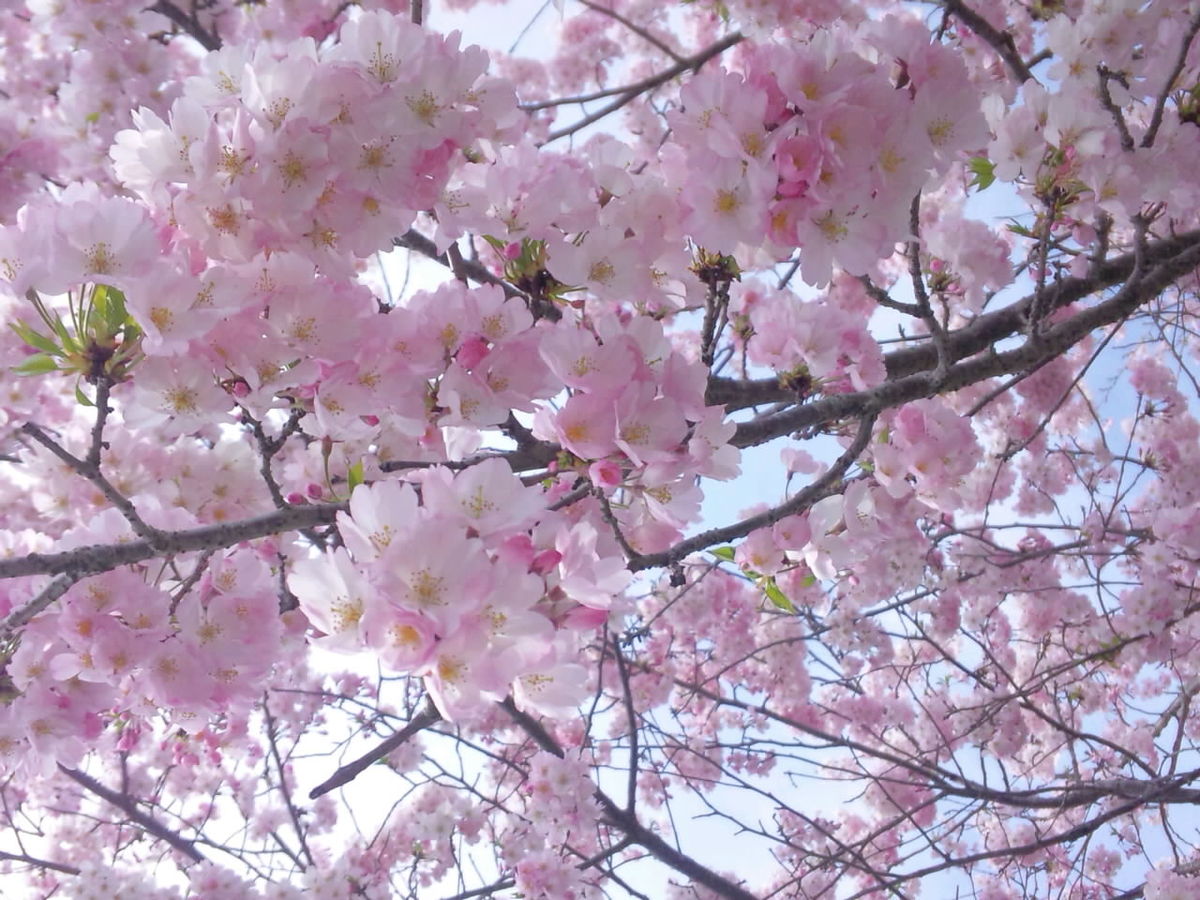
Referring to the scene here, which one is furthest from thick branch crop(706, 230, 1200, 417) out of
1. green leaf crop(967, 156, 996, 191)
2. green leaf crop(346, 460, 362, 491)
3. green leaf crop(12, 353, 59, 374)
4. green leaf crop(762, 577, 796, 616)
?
green leaf crop(12, 353, 59, 374)

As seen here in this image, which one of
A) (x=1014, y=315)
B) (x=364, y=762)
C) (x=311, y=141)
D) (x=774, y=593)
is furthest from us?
(x=1014, y=315)

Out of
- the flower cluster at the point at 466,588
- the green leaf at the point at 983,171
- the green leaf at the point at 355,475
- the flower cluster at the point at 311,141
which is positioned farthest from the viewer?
the green leaf at the point at 983,171

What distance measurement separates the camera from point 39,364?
1201 millimetres

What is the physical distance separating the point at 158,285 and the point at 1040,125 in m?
1.69

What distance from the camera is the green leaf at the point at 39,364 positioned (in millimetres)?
1201

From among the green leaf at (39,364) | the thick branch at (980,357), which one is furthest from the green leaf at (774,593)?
the green leaf at (39,364)

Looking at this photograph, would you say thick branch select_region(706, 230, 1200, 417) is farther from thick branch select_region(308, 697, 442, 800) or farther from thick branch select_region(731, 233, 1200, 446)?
thick branch select_region(308, 697, 442, 800)

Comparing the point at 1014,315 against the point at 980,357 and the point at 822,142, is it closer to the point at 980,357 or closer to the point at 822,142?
the point at 980,357

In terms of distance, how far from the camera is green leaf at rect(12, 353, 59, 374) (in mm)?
1201

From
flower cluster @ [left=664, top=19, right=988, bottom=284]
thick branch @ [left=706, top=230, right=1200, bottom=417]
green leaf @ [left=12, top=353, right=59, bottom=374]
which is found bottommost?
green leaf @ [left=12, top=353, right=59, bottom=374]

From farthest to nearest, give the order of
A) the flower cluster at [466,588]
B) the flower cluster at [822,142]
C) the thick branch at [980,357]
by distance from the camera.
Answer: the thick branch at [980,357], the flower cluster at [822,142], the flower cluster at [466,588]

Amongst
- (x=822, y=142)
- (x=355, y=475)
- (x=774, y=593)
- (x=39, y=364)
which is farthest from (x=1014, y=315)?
(x=39, y=364)

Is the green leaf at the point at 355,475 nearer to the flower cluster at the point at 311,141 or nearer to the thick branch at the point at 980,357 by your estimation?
the flower cluster at the point at 311,141

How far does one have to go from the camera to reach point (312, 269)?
1.18 m
